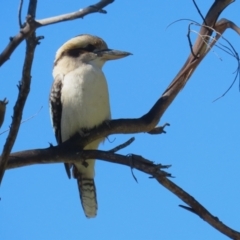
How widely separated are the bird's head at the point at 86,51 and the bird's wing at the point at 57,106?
0.52ft

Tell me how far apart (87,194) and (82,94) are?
59cm

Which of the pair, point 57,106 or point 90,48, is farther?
point 90,48

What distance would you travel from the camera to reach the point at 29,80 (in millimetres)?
1985

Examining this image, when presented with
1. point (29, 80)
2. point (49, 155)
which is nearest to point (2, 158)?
point (29, 80)

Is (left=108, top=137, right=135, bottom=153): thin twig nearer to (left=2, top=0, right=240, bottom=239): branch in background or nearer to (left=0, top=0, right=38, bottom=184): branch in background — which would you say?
(left=2, top=0, right=240, bottom=239): branch in background

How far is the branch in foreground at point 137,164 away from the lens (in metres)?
2.55

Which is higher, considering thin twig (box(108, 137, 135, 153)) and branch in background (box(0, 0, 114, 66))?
thin twig (box(108, 137, 135, 153))

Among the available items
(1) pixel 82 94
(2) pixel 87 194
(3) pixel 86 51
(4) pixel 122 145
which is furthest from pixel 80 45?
(4) pixel 122 145

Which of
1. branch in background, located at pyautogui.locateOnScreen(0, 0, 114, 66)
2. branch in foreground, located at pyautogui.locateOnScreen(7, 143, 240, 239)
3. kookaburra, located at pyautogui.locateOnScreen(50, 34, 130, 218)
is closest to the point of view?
branch in background, located at pyautogui.locateOnScreen(0, 0, 114, 66)

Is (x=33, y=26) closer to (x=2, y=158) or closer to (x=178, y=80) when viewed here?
(x=2, y=158)

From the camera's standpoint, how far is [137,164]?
2670 mm

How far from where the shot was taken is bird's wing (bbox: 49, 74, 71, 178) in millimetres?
3729

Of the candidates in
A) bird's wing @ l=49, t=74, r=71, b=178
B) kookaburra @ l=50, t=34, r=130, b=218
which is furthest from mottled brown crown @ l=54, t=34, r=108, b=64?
bird's wing @ l=49, t=74, r=71, b=178

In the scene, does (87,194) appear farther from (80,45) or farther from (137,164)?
(137,164)
